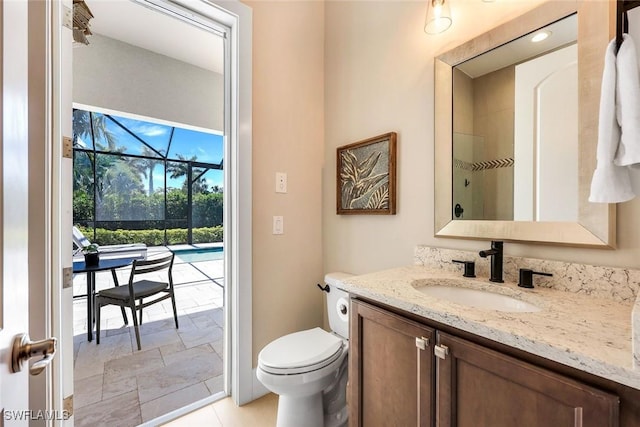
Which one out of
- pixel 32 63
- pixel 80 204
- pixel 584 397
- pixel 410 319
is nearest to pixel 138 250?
pixel 80 204

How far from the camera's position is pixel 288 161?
1.88 m

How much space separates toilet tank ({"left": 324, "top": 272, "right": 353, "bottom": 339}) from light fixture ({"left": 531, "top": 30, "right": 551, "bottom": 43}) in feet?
4.56

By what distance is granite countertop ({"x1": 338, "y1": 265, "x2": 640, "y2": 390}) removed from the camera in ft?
1.75

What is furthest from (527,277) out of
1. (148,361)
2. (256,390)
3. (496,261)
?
(148,361)

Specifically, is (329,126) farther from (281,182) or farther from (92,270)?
(92,270)

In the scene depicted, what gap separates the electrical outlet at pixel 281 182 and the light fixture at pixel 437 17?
114 centimetres

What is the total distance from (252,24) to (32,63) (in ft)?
3.70

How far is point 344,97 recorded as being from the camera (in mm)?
1879

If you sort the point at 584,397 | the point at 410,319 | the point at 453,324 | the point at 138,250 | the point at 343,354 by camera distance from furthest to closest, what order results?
the point at 138,250 < the point at 343,354 < the point at 410,319 < the point at 453,324 < the point at 584,397

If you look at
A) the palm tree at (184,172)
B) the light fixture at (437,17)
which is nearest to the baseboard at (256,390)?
the palm tree at (184,172)

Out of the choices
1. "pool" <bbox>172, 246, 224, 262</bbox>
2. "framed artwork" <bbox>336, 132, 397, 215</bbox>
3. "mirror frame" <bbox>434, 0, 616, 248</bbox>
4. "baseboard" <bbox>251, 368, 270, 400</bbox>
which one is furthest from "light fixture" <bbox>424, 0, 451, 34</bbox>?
"pool" <bbox>172, 246, 224, 262</bbox>

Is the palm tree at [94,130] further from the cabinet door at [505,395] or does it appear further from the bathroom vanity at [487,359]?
the cabinet door at [505,395]

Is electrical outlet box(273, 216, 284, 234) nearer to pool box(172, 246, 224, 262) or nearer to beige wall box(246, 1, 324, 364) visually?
beige wall box(246, 1, 324, 364)

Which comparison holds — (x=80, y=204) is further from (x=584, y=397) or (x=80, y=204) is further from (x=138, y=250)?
(x=584, y=397)
